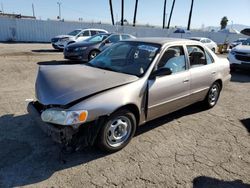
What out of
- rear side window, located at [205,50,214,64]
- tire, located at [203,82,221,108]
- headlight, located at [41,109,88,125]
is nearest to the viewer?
headlight, located at [41,109,88,125]

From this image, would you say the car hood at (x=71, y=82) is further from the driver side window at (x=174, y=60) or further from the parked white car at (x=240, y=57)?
the parked white car at (x=240, y=57)

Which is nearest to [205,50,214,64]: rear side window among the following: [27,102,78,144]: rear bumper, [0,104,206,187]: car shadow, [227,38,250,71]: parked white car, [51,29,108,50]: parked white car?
[0,104,206,187]: car shadow

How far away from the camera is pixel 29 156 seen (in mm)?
3352

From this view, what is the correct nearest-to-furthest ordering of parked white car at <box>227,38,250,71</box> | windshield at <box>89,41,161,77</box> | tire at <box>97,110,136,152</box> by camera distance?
tire at <box>97,110,136,152</box>, windshield at <box>89,41,161,77</box>, parked white car at <box>227,38,250,71</box>

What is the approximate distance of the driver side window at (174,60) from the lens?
13.6 ft

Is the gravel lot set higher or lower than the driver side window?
lower

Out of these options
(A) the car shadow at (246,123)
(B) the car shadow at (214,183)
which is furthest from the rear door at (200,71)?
(B) the car shadow at (214,183)

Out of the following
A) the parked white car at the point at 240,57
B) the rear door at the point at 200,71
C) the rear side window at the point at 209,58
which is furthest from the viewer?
the parked white car at the point at 240,57

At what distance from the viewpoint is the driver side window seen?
4.15 meters

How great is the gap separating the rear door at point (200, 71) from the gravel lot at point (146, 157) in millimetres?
569

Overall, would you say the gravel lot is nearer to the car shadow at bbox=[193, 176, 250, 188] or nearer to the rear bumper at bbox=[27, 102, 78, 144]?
the car shadow at bbox=[193, 176, 250, 188]

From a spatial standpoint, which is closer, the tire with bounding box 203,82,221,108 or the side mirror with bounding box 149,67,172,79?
the side mirror with bounding box 149,67,172,79

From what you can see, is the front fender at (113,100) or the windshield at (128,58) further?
the windshield at (128,58)

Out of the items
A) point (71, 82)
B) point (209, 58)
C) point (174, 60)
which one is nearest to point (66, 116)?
point (71, 82)
